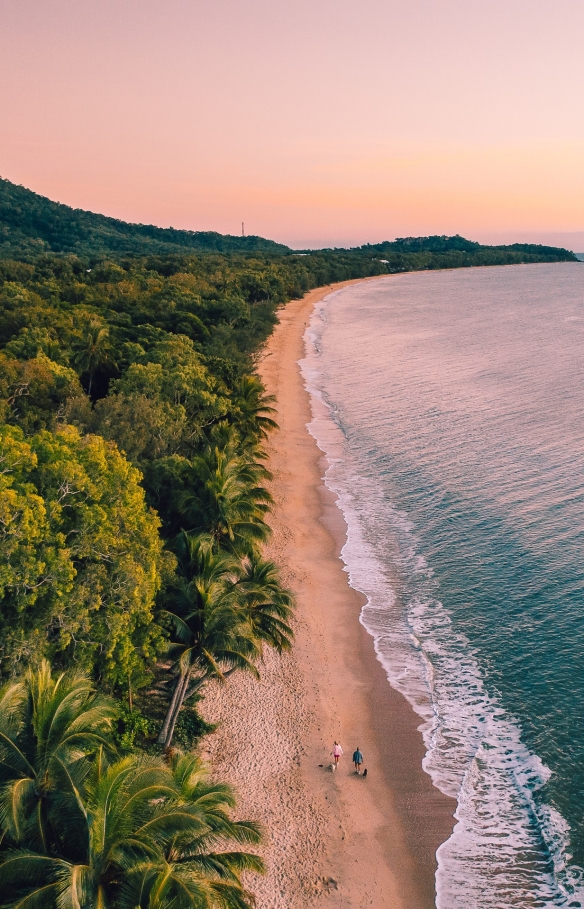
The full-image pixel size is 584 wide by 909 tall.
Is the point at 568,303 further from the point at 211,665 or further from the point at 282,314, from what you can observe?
the point at 211,665

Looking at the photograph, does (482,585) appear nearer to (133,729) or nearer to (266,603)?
(266,603)

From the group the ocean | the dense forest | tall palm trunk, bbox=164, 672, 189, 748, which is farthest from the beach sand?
Result: tall palm trunk, bbox=164, 672, 189, 748

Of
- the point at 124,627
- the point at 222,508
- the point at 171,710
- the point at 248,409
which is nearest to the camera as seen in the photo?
the point at 124,627

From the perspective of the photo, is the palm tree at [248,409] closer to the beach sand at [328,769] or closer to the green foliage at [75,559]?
the beach sand at [328,769]

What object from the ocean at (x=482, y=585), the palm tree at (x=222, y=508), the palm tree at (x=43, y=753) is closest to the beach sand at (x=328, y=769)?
the ocean at (x=482, y=585)

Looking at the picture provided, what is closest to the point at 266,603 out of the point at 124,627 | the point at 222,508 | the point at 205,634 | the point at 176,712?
the point at 205,634
